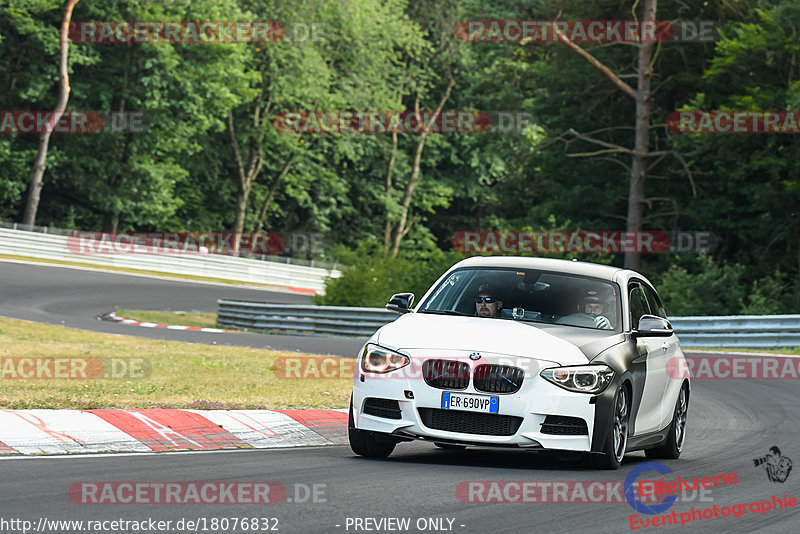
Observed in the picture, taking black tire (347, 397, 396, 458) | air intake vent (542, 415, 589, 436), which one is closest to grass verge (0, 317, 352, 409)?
black tire (347, 397, 396, 458)

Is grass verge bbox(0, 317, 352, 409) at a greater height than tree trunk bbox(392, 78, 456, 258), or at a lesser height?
lesser

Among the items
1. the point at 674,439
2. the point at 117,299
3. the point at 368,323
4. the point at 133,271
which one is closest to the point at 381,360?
Result: the point at 674,439

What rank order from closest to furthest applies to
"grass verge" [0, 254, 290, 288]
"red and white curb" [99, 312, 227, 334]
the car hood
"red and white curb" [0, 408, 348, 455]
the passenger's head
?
the car hood → "red and white curb" [0, 408, 348, 455] → the passenger's head → "red and white curb" [99, 312, 227, 334] → "grass verge" [0, 254, 290, 288]

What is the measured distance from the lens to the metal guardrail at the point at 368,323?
24.3 meters

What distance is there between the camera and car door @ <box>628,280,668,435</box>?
1009 cm

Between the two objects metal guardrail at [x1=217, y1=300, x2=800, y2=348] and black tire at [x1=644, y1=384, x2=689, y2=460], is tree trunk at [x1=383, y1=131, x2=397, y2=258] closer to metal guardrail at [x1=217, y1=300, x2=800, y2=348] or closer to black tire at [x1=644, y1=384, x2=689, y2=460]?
metal guardrail at [x1=217, y1=300, x2=800, y2=348]

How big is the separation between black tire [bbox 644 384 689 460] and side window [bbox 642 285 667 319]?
73 centimetres

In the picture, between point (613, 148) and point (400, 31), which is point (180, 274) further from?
point (400, 31)

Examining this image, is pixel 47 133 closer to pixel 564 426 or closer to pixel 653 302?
pixel 653 302

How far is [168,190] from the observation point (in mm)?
62469

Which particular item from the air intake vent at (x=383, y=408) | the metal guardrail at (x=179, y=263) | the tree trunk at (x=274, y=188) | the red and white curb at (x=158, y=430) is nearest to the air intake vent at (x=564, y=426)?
the air intake vent at (x=383, y=408)

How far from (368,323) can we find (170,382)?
16.3m

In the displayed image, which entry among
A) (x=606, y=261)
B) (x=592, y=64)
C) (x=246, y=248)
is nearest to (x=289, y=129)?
(x=246, y=248)

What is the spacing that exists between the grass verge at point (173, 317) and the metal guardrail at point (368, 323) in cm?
126
